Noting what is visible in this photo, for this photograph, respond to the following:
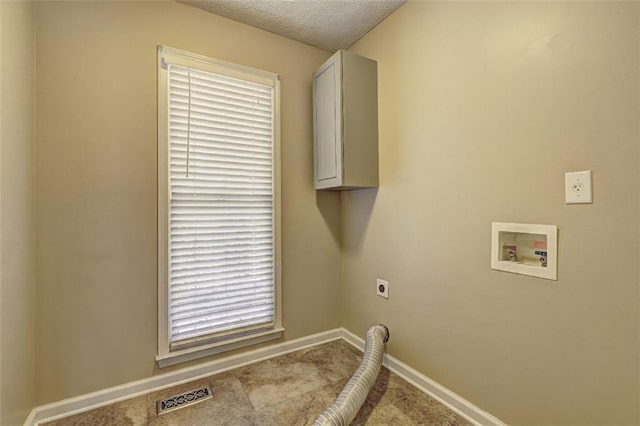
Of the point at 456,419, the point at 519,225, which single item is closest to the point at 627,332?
the point at 519,225

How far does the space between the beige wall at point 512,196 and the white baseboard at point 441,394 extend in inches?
1.9

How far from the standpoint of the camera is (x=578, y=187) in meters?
1.11

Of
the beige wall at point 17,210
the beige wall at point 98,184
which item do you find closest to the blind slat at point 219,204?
the beige wall at point 98,184

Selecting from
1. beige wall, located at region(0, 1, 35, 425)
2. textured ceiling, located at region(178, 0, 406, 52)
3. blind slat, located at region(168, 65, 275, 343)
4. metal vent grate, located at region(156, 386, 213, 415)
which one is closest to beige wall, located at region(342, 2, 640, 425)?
textured ceiling, located at region(178, 0, 406, 52)

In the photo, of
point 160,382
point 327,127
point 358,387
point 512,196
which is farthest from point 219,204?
point 512,196

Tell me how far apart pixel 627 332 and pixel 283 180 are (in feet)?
6.36

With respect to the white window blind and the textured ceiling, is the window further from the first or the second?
the textured ceiling

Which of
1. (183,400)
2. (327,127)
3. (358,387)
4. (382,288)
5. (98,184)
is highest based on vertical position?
(327,127)

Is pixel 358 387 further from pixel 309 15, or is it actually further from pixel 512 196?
pixel 309 15

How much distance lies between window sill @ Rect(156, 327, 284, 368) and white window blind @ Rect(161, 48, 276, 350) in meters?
0.05

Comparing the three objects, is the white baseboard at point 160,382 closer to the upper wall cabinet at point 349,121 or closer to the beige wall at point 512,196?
the beige wall at point 512,196

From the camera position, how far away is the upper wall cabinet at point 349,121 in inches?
76.3

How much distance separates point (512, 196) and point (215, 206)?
68.1 inches

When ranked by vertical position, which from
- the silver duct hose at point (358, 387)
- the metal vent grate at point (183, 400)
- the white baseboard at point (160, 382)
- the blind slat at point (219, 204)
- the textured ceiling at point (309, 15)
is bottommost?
the metal vent grate at point (183, 400)
